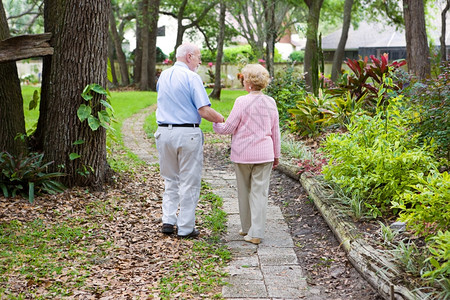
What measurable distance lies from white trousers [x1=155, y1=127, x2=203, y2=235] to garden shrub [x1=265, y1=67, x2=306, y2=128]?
5438mm

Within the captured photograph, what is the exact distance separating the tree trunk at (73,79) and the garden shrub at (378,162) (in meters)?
2.75

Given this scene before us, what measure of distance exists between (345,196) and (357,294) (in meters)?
1.67

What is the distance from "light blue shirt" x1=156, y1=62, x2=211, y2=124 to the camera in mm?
4949

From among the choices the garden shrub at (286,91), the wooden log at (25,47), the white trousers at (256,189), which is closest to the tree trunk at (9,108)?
the wooden log at (25,47)

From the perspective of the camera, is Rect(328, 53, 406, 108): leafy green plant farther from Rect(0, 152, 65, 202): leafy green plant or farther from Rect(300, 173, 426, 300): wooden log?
Rect(0, 152, 65, 202): leafy green plant

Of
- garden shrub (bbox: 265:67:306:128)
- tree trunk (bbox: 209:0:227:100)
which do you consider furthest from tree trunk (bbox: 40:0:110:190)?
tree trunk (bbox: 209:0:227:100)

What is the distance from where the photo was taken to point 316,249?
509 centimetres

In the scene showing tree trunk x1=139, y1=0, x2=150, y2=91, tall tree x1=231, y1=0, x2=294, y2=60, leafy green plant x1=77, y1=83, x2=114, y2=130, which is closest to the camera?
leafy green plant x1=77, y1=83, x2=114, y2=130

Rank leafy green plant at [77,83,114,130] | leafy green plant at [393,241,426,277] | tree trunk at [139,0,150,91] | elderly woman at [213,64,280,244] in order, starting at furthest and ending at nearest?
tree trunk at [139,0,150,91] → leafy green plant at [77,83,114,130] → elderly woman at [213,64,280,244] → leafy green plant at [393,241,426,277]

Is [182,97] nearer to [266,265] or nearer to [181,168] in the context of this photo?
[181,168]

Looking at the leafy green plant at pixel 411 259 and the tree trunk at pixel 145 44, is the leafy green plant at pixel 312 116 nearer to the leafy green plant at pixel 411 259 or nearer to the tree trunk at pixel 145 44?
the leafy green plant at pixel 411 259

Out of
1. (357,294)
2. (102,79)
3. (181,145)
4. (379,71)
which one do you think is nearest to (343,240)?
(357,294)

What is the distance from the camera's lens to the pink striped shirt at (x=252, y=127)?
506 centimetres

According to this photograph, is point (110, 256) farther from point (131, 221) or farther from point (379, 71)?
point (379, 71)
